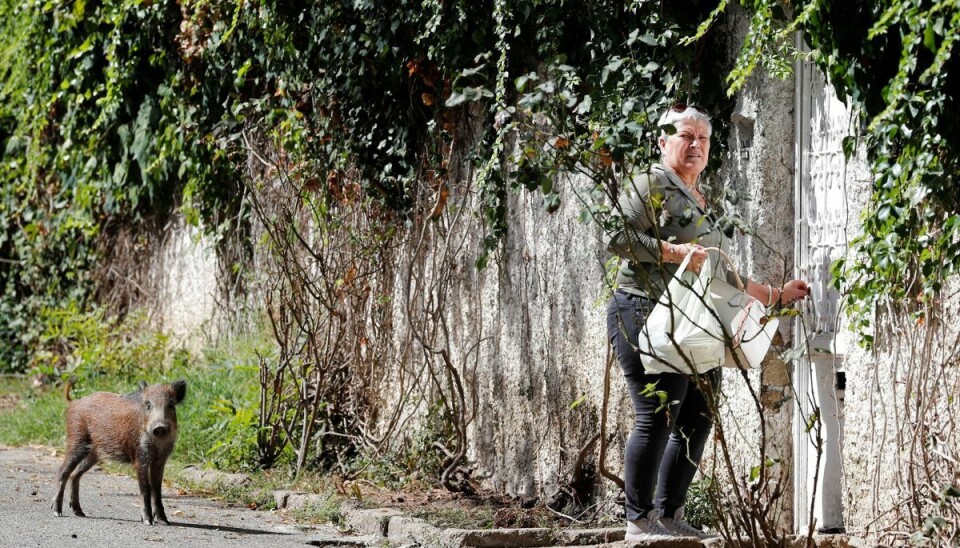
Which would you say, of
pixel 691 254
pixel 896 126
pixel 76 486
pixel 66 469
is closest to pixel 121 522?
pixel 76 486

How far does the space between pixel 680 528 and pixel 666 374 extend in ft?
2.17

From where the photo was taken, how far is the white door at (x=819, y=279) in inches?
200

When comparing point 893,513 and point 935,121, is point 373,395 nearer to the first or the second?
point 893,513

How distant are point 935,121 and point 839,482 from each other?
1662 millimetres

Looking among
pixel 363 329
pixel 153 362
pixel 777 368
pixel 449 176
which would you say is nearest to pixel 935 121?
pixel 777 368

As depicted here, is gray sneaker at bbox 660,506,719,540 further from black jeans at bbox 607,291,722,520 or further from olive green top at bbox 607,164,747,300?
olive green top at bbox 607,164,747,300

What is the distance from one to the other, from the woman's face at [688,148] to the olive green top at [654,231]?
0.06 meters

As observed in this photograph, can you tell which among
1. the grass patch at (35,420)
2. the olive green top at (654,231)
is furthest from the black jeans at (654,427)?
the grass patch at (35,420)

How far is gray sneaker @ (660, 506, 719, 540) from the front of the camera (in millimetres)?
4980

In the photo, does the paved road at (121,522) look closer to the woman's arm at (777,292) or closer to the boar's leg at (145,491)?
the boar's leg at (145,491)

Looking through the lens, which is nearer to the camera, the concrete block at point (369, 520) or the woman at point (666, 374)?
the woman at point (666, 374)

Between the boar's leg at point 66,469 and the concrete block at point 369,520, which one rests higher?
the boar's leg at point 66,469

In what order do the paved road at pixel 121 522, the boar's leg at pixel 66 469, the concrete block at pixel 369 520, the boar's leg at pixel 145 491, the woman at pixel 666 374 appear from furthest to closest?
the boar's leg at pixel 66 469
the boar's leg at pixel 145 491
the concrete block at pixel 369 520
the paved road at pixel 121 522
the woman at pixel 666 374

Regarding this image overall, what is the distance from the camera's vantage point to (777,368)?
17.5 feet
